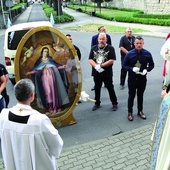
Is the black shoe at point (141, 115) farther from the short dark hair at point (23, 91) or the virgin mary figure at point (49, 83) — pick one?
the short dark hair at point (23, 91)

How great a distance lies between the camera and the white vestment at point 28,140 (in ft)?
8.37

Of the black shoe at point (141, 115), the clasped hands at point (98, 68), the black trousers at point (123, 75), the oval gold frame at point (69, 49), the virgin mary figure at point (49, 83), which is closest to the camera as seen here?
the oval gold frame at point (69, 49)

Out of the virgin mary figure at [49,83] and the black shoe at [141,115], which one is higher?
the virgin mary figure at [49,83]

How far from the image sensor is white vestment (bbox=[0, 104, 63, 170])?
255 centimetres

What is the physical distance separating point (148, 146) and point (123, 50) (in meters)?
3.27

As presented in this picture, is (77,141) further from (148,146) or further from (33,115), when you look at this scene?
(33,115)

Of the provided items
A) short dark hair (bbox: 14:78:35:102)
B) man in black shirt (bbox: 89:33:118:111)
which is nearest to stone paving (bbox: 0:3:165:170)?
man in black shirt (bbox: 89:33:118:111)

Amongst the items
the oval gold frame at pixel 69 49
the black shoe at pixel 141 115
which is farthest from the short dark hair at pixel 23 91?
the black shoe at pixel 141 115

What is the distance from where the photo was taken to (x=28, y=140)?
259cm

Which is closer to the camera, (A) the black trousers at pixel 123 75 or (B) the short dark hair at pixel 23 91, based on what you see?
(B) the short dark hair at pixel 23 91

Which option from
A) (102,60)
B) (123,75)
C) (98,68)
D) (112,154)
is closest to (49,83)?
(98,68)

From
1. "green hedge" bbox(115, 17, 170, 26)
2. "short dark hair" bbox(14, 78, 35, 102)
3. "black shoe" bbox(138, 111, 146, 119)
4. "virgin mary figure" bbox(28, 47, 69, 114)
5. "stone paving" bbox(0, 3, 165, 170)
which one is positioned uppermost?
"short dark hair" bbox(14, 78, 35, 102)

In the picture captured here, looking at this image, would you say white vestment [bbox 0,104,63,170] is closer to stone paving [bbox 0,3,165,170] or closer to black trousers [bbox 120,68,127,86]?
stone paving [bbox 0,3,165,170]

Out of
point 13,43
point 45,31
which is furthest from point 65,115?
point 13,43
